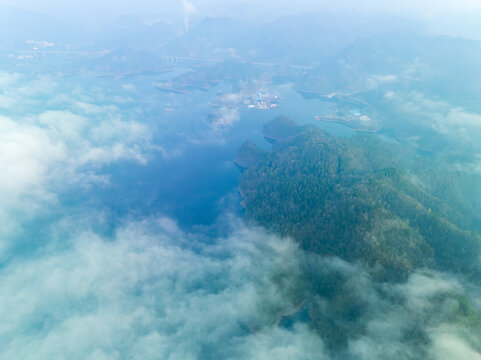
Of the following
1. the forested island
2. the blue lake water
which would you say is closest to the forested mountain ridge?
the forested island

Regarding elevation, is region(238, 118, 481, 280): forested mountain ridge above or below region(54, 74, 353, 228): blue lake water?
above

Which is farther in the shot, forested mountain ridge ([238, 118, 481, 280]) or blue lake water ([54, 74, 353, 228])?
blue lake water ([54, 74, 353, 228])

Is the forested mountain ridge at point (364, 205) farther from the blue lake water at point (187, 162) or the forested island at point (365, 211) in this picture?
the blue lake water at point (187, 162)

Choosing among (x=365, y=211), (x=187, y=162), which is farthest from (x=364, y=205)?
(x=187, y=162)

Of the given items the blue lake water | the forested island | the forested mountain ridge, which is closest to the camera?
the forested island

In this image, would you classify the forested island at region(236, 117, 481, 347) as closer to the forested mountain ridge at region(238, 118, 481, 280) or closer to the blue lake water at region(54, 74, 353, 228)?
the forested mountain ridge at region(238, 118, 481, 280)

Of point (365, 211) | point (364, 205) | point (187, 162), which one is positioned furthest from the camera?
point (187, 162)

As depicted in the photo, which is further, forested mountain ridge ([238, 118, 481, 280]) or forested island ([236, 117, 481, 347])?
forested mountain ridge ([238, 118, 481, 280])

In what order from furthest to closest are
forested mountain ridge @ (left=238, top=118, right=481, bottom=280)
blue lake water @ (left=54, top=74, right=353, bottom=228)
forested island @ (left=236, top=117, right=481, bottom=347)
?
1. blue lake water @ (left=54, top=74, right=353, bottom=228)
2. forested mountain ridge @ (left=238, top=118, right=481, bottom=280)
3. forested island @ (left=236, top=117, right=481, bottom=347)

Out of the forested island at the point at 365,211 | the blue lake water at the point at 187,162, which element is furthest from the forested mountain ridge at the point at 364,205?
the blue lake water at the point at 187,162

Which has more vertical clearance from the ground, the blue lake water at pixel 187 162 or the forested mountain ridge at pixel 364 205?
the forested mountain ridge at pixel 364 205

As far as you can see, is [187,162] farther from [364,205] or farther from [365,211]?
[365,211]
